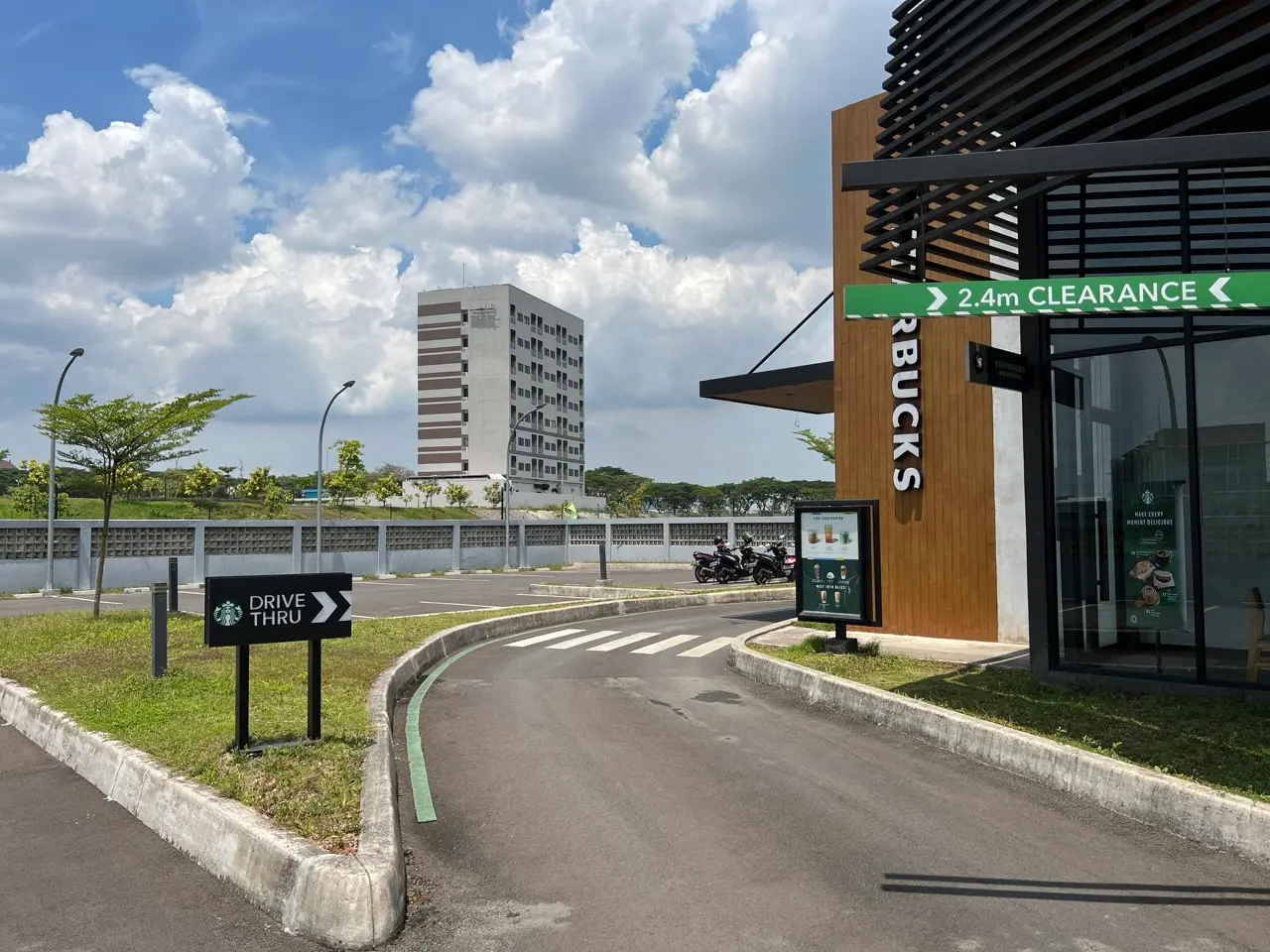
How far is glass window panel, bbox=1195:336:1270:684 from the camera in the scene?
32.2ft

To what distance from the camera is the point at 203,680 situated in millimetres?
10664

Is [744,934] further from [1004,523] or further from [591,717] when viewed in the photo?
[1004,523]

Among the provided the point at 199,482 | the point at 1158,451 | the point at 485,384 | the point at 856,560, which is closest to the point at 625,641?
the point at 856,560

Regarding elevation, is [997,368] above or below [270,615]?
above

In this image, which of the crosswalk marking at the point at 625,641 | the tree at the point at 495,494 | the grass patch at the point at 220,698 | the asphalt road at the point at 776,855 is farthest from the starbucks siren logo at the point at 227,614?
the tree at the point at 495,494

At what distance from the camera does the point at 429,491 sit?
108 meters

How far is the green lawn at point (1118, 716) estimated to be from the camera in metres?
7.13

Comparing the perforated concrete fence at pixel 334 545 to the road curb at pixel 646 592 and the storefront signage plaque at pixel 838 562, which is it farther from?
the storefront signage plaque at pixel 838 562

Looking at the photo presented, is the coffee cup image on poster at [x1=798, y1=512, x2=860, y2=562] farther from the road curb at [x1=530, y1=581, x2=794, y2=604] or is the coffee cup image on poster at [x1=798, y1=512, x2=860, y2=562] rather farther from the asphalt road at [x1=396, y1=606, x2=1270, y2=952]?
the road curb at [x1=530, y1=581, x2=794, y2=604]

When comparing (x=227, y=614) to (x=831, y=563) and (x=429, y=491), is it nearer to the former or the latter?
(x=831, y=563)

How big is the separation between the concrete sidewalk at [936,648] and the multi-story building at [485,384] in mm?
97193

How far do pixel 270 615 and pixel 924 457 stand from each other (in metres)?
11.0

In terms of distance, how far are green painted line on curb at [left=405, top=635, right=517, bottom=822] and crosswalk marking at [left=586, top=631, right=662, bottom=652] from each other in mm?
3330

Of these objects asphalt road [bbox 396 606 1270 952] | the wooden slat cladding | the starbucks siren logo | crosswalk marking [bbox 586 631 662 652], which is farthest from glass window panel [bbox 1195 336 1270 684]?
the starbucks siren logo
